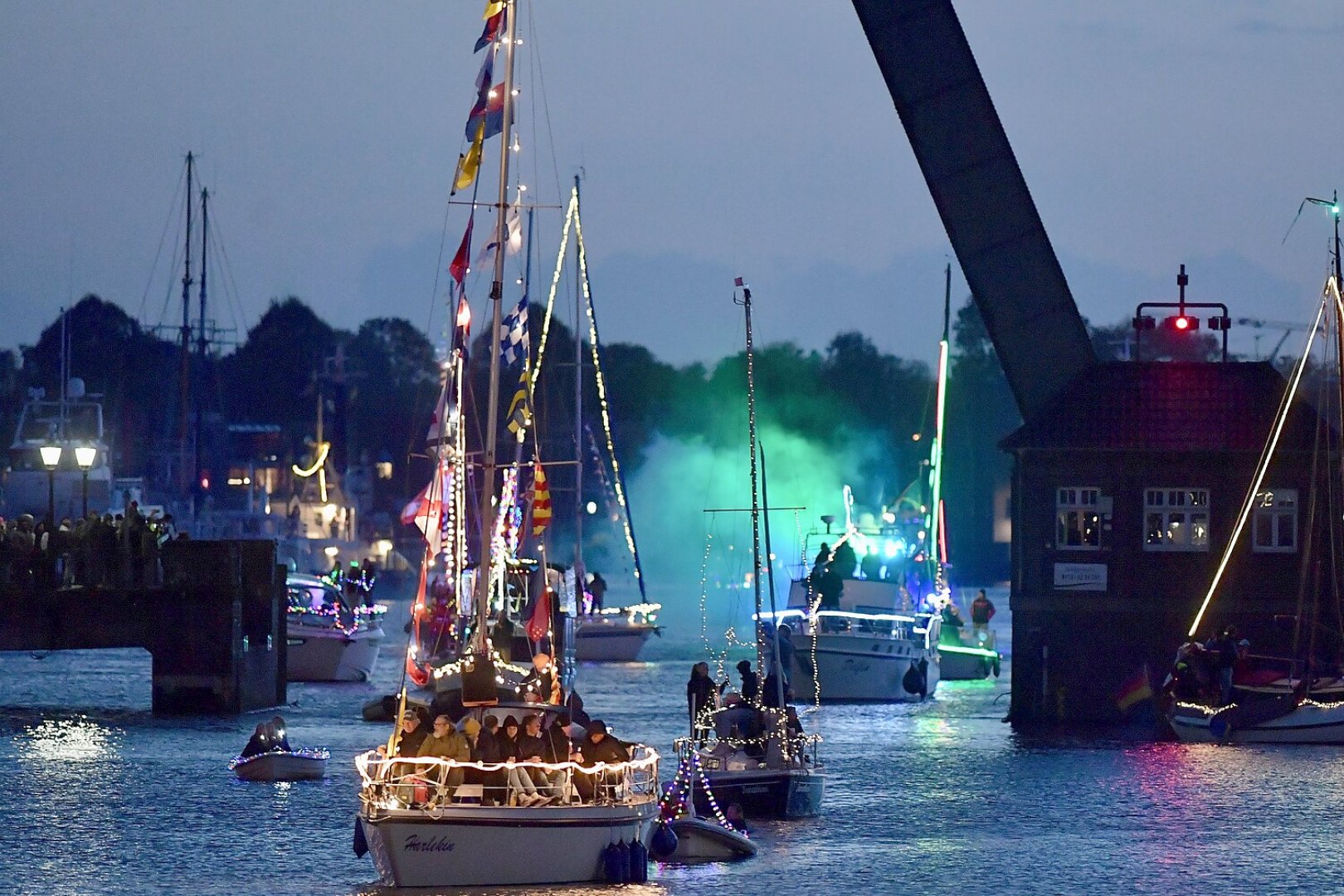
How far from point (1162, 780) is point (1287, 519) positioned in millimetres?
9477

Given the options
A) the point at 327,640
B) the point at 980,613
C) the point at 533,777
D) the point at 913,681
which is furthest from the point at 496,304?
the point at 980,613

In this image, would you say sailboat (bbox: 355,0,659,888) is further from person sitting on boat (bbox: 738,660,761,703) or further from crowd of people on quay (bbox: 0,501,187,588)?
crowd of people on quay (bbox: 0,501,187,588)

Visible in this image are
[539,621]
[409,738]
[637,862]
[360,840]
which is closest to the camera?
[409,738]

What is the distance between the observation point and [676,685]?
70125mm

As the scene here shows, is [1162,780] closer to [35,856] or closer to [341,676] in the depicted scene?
[35,856]

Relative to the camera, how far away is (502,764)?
28094mm

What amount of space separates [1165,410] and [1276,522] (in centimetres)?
349

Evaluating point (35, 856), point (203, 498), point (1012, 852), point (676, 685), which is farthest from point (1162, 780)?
point (203, 498)

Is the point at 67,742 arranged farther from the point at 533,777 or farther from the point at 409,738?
the point at 533,777

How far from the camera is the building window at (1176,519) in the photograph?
51.2m

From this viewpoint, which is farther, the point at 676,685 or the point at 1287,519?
the point at 676,685

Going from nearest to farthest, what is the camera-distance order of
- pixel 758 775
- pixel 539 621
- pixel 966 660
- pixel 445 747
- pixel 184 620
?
1. pixel 445 747
2. pixel 758 775
3. pixel 539 621
4. pixel 184 620
5. pixel 966 660

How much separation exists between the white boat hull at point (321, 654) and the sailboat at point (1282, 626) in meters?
27.3

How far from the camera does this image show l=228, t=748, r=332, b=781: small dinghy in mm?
42875
